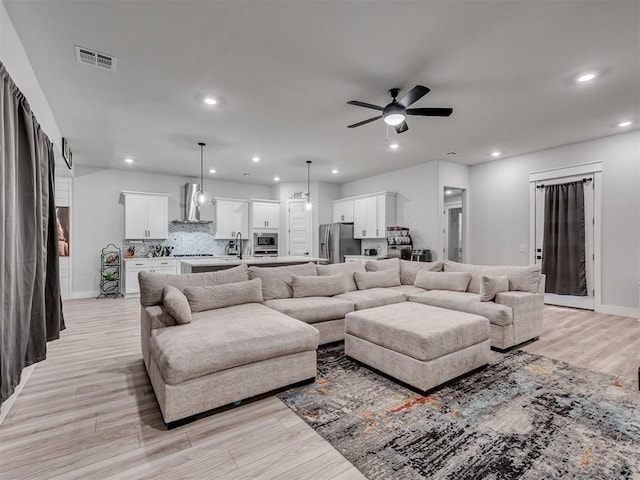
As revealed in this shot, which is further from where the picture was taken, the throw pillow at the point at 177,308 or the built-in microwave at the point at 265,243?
the built-in microwave at the point at 265,243

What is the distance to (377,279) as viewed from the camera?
4824 mm

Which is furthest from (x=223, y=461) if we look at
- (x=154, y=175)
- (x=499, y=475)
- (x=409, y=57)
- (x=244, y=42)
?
(x=154, y=175)

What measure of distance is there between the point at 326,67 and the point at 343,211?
5.62m

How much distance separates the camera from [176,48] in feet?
8.84

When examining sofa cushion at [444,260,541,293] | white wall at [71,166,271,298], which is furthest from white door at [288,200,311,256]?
sofa cushion at [444,260,541,293]

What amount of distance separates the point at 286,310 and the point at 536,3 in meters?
3.26

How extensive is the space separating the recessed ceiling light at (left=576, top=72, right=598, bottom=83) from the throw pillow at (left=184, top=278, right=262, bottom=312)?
3912 mm

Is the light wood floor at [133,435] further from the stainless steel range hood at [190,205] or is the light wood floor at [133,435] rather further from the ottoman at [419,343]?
the stainless steel range hood at [190,205]

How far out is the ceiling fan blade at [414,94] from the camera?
2.82 meters

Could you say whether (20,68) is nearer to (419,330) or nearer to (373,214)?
(419,330)

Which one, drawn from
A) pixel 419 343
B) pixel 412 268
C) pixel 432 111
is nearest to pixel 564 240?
pixel 412 268

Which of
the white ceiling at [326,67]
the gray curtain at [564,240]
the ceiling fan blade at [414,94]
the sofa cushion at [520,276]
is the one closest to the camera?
the white ceiling at [326,67]

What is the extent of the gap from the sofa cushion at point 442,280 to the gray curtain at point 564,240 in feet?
8.12

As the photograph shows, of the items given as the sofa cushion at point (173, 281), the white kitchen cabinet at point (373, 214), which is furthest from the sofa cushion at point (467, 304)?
the white kitchen cabinet at point (373, 214)
